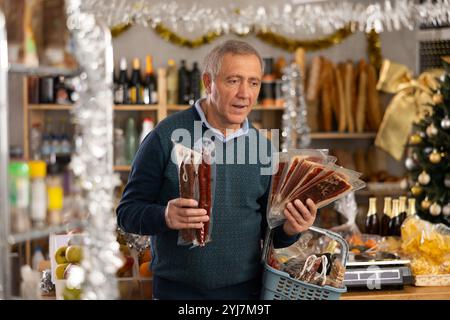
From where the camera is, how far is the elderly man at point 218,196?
8.77 ft

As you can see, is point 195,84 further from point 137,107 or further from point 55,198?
point 55,198

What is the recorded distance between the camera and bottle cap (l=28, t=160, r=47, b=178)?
6.80 feet

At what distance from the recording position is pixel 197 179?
8.32 feet

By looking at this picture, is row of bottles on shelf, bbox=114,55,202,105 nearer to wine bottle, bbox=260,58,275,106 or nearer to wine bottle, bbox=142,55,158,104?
wine bottle, bbox=142,55,158,104

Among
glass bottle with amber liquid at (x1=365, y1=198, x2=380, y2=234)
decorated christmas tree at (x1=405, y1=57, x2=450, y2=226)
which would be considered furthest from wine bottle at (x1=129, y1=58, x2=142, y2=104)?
glass bottle with amber liquid at (x1=365, y1=198, x2=380, y2=234)

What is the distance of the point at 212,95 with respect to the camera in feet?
8.96

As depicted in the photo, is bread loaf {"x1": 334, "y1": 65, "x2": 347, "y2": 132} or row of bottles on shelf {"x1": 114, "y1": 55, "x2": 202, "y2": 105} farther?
bread loaf {"x1": 334, "y1": 65, "x2": 347, "y2": 132}

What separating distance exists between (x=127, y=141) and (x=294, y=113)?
143 cm

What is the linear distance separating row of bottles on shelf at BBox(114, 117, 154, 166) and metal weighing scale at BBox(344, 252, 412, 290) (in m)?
3.75

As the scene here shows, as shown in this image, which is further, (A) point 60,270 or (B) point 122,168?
(B) point 122,168

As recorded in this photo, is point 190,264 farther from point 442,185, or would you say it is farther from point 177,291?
point 442,185

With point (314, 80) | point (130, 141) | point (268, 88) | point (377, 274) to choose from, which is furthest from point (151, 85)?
point (377, 274)

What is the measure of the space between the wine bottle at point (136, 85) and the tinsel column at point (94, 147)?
4.86m

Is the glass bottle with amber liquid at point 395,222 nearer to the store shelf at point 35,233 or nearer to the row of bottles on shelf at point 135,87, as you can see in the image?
the store shelf at point 35,233
